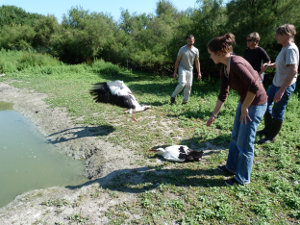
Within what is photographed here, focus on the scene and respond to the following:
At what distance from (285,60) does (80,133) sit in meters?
4.01

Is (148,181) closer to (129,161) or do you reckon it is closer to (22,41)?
(129,161)

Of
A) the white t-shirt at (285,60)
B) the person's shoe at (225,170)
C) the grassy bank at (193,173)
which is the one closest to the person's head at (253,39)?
the white t-shirt at (285,60)

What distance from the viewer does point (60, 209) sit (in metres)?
2.63

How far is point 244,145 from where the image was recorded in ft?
9.02

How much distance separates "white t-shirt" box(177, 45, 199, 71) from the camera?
6.00 meters

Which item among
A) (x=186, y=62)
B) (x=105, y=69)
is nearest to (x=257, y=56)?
(x=186, y=62)

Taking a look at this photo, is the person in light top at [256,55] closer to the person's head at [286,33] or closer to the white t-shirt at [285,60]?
the white t-shirt at [285,60]

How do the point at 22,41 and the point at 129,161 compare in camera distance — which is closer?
the point at 129,161

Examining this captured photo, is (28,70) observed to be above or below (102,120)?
above

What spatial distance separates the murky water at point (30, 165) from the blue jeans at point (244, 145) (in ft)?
7.37

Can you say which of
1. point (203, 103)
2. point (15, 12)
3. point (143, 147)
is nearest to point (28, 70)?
point (203, 103)

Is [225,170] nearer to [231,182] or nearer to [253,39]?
[231,182]

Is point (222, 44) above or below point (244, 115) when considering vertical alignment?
above

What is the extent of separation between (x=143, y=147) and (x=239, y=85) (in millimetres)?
2184
